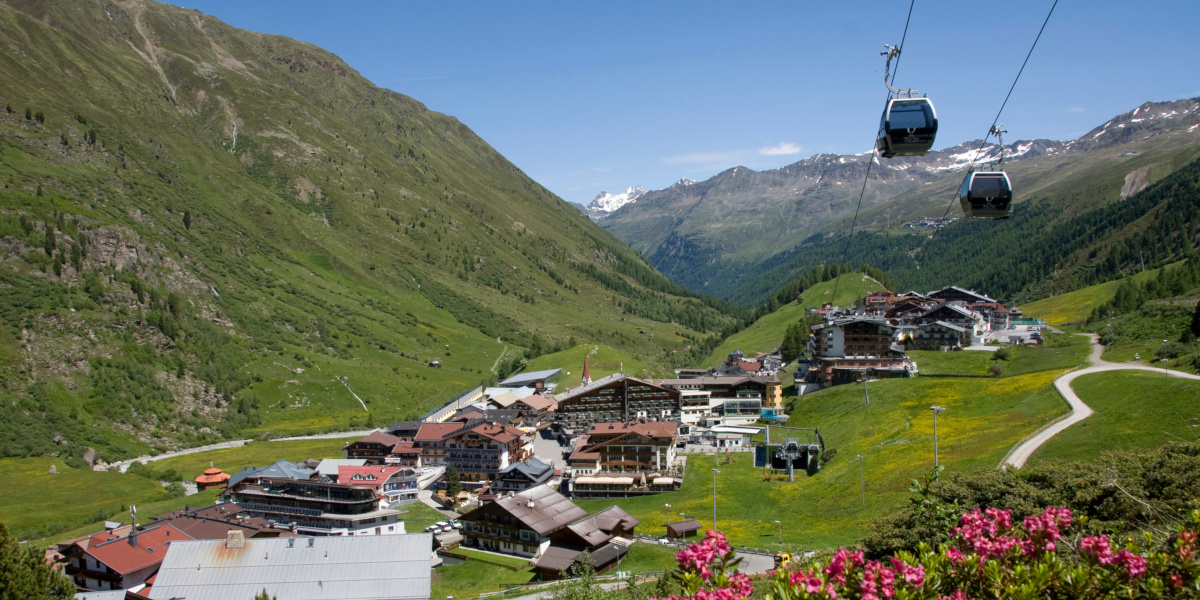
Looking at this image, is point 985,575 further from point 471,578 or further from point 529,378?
point 529,378

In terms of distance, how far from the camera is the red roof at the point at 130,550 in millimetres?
48781

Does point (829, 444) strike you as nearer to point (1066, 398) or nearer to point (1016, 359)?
point (1066, 398)

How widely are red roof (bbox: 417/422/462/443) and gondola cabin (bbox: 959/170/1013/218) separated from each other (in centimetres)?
7628

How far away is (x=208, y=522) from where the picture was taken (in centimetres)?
5947

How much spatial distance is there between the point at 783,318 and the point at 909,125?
16677 centimetres

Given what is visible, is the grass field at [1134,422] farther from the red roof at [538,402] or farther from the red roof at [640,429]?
the red roof at [538,402]

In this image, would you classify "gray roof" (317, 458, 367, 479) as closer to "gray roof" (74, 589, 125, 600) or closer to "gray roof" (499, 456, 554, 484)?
"gray roof" (499, 456, 554, 484)

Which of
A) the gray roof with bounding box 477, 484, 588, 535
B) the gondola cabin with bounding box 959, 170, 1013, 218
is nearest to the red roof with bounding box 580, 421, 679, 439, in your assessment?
the gray roof with bounding box 477, 484, 588, 535

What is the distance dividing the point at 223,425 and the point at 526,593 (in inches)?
3670

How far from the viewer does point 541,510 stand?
2510 inches

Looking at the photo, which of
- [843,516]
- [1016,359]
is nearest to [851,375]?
[1016,359]

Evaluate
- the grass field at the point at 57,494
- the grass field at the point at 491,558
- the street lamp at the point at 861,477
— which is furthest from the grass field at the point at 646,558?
the grass field at the point at 57,494

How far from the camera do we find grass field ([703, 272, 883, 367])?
565 ft

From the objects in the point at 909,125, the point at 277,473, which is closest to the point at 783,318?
the point at 277,473
